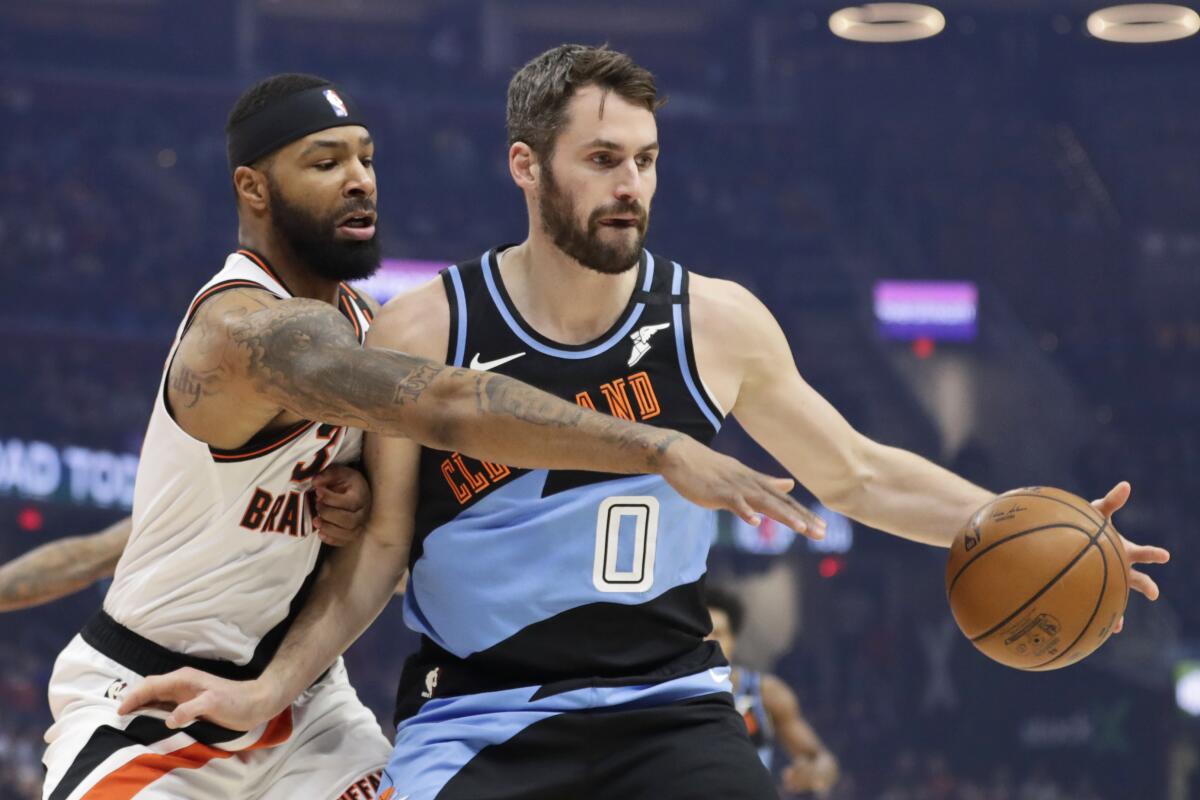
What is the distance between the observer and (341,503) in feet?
10.7

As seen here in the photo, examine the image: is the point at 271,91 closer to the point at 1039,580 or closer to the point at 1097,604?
the point at 1039,580

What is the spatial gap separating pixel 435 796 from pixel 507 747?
178mm

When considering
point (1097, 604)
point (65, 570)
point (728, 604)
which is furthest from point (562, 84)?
point (728, 604)

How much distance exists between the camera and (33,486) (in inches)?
683

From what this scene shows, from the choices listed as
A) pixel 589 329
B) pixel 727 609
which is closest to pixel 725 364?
pixel 589 329

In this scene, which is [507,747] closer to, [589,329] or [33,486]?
[589,329]

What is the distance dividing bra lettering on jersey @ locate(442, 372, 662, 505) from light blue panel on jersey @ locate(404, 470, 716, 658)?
0.04m

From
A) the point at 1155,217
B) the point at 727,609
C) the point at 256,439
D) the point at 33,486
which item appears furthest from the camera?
the point at 1155,217

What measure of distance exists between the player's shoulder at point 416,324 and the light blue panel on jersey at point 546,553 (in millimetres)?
360

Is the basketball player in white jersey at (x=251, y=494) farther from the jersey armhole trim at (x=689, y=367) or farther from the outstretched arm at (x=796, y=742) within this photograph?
the outstretched arm at (x=796, y=742)

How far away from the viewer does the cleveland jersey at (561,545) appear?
316cm

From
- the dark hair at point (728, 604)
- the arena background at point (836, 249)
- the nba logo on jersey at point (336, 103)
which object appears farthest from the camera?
the arena background at point (836, 249)

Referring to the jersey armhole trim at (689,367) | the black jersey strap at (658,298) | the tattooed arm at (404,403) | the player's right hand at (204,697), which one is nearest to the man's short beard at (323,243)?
the tattooed arm at (404,403)

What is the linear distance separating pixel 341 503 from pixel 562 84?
3.46ft
